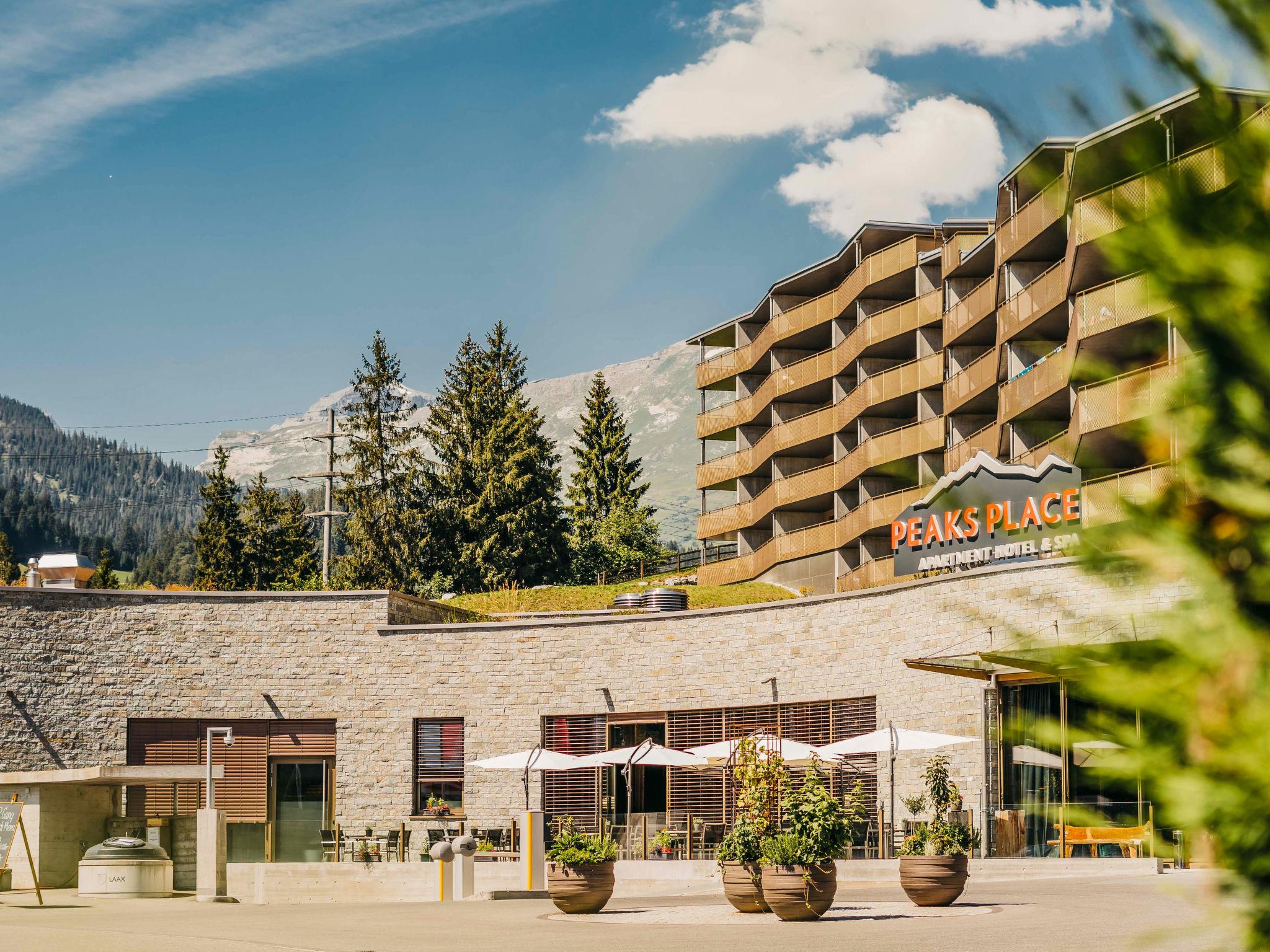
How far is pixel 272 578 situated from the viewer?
271 ft

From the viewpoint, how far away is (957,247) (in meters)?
49.5

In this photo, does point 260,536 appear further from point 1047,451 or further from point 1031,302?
point 1047,451

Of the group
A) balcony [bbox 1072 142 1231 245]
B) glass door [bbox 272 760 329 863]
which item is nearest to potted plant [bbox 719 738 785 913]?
balcony [bbox 1072 142 1231 245]

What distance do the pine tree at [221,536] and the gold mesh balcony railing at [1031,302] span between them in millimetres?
50405

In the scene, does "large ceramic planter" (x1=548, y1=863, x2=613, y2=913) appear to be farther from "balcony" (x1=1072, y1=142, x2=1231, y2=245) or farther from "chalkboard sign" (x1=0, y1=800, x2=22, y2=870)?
"balcony" (x1=1072, y1=142, x2=1231, y2=245)

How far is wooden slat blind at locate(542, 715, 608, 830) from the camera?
110 feet

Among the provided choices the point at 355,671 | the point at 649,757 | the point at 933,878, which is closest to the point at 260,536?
the point at 355,671

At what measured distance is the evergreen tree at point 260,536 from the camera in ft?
271

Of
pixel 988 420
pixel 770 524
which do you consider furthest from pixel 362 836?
pixel 770 524

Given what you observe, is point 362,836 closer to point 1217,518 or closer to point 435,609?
point 435,609

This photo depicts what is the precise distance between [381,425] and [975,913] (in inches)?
2362

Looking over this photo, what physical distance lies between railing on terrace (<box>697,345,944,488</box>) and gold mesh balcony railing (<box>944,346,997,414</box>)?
2.34 meters

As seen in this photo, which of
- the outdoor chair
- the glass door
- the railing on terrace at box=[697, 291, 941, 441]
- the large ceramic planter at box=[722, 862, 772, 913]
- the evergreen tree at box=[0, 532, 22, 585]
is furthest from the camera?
the evergreen tree at box=[0, 532, 22, 585]

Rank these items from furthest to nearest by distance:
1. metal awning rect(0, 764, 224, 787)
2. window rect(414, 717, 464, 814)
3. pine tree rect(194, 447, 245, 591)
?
pine tree rect(194, 447, 245, 591) < window rect(414, 717, 464, 814) < metal awning rect(0, 764, 224, 787)
